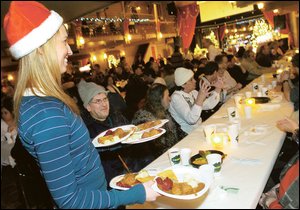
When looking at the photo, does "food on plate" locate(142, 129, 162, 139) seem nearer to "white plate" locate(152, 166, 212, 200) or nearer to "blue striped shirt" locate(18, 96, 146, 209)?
"white plate" locate(152, 166, 212, 200)

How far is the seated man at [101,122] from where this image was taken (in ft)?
9.23

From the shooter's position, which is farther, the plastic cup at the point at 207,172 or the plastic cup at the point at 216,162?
the plastic cup at the point at 216,162

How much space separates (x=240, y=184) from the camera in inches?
72.0

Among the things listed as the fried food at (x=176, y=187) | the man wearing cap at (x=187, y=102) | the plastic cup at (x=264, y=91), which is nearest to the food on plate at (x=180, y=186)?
the fried food at (x=176, y=187)

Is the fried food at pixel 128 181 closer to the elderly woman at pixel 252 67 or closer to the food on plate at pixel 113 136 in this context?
the food on plate at pixel 113 136

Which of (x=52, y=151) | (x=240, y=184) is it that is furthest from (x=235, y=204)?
(x=52, y=151)

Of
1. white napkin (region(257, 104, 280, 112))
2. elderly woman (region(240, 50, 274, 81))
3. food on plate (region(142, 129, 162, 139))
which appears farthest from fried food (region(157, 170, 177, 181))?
elderly woman (region(240, 50, 274, 81))

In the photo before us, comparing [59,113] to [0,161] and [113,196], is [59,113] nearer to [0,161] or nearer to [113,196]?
[113,196]

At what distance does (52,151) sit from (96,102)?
176cm

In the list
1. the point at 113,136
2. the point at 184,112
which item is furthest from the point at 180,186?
the point at 184,112

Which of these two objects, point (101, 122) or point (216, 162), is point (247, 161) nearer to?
point (216, 162)

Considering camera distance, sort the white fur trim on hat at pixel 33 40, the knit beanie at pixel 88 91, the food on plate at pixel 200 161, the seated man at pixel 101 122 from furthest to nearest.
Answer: the knit beanie at pixel 88 91, the seated man at pixel 101 122, the food on plate at pixel 200 161, the white fur trim on hat at pixel 33 40

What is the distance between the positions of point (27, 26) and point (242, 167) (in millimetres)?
1612

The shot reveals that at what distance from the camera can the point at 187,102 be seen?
3988 mm
